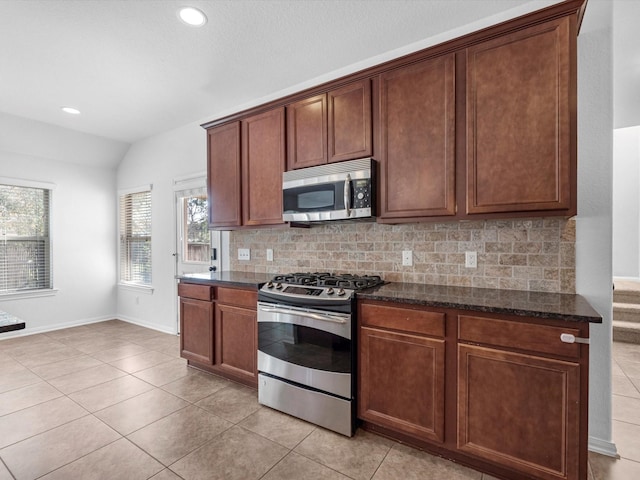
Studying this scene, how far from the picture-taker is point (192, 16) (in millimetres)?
2250

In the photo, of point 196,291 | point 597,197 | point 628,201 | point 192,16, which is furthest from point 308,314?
point 628,201

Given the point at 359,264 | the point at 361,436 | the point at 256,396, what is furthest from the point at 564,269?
the point at 256,396

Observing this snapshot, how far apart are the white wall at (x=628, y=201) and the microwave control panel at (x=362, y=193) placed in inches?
210

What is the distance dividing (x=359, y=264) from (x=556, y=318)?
1.52 metres

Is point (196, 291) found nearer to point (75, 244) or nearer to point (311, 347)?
point (311, 347)

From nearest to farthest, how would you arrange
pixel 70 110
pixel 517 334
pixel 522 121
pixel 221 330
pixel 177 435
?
pixel 517 334 < pixel 522 121 < pixel 177 435 < pixel 221 330 < pixel 70 110

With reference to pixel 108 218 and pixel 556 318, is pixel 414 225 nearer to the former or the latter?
pixel 556 318

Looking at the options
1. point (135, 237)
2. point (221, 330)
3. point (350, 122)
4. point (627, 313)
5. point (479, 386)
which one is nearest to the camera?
point (479, 386)

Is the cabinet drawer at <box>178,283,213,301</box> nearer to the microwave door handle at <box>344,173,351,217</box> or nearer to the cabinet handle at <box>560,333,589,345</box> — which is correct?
the microwave door handle at <box>344,173,351,217</box>

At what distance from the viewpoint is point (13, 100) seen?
3590 mm

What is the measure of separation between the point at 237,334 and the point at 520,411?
2.09m

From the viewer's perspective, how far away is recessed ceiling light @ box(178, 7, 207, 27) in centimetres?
219

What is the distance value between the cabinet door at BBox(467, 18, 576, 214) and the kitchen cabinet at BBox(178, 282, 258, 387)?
1915mm

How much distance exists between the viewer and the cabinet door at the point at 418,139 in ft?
7.00
